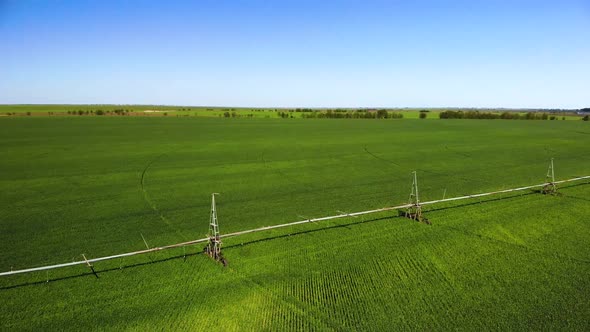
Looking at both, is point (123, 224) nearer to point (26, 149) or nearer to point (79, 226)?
point (79, 226)

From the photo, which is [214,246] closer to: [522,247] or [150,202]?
[150,202]

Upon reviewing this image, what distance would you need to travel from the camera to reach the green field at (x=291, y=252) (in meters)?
8.07

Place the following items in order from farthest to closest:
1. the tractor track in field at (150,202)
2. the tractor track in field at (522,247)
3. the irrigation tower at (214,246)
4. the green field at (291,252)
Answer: the tractor track in field at (150,202)
the tractor track in field at (522,247)
the irrigation tower at (214,246)
the green field at (291,252)

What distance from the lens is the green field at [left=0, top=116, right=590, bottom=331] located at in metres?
8.07

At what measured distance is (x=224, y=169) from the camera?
23703mm

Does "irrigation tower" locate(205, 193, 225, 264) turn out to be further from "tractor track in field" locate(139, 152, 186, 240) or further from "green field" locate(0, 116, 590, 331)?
"tractor track in field" locate(139, 152, 186, 240)

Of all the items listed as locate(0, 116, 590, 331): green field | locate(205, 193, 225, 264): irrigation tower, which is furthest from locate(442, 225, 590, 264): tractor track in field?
locate(205, 193, 225, 264): irrigation tower

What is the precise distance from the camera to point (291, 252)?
11.2 meters

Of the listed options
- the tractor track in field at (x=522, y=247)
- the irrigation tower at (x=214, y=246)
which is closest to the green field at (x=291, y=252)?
the tractor track in field at (x=522, y=247)

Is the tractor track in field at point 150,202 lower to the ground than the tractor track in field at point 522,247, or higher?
higher

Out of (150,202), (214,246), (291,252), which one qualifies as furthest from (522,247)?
(150,202)

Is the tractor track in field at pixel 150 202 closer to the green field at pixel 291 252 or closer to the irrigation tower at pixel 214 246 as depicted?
the green field at pixel 291 252

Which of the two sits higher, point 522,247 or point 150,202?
point 150,202

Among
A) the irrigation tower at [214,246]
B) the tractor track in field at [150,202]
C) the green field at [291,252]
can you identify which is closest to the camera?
the green field at [291,252]
